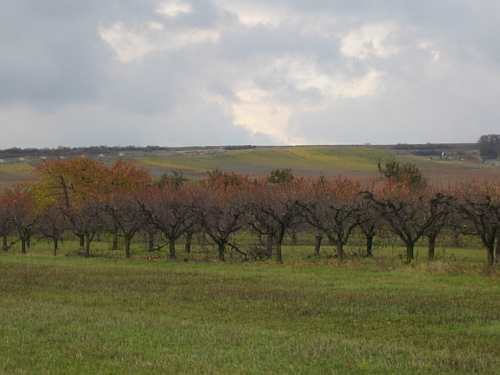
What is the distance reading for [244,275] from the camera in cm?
3288

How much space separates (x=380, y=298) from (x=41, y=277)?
17463 mm

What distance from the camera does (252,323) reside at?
18.8m

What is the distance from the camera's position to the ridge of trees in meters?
42.6

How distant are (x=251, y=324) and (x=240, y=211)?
29.0 metres

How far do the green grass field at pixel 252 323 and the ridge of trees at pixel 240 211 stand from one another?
9843 mm

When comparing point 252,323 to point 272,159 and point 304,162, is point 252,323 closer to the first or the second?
point 304,162

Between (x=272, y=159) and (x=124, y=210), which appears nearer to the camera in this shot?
(x=124, y=210)

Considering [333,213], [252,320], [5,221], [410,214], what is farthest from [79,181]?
[252,320]

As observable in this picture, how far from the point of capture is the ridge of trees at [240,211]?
4259 cm

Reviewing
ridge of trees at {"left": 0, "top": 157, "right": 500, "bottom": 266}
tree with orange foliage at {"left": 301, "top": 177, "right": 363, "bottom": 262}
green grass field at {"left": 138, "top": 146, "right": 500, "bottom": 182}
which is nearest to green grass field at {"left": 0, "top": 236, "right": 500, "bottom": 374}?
tree with orange foliage at {"left": 301, "top": 177, "right": 363, "bottom": 262}

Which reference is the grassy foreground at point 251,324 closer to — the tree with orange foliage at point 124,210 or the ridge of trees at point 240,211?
the ridge of trees at point 240,211

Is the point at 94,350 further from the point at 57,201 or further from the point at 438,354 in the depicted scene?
the point at 57,201

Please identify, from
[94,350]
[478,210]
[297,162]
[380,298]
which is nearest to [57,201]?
[478,210]

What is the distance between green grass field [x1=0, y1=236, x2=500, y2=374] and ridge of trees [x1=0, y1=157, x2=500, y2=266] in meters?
9.84
